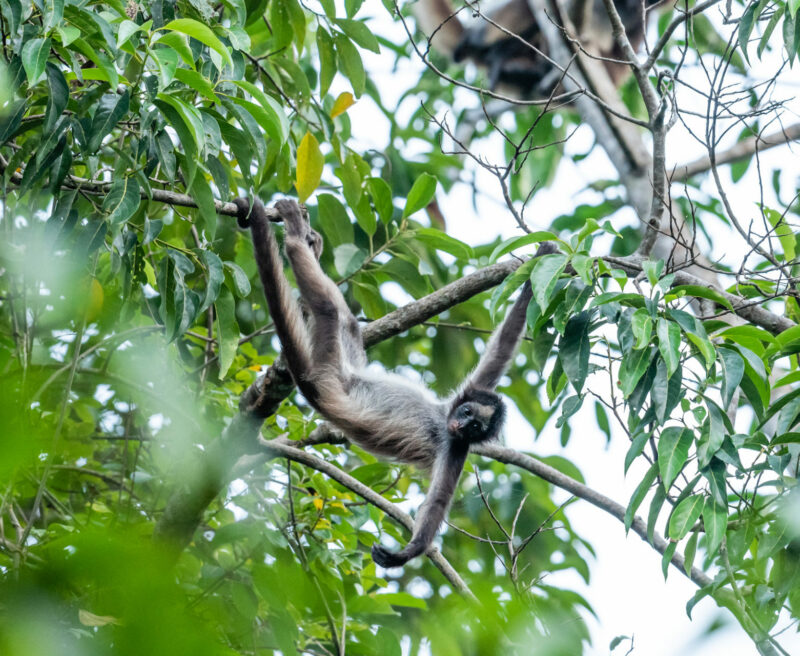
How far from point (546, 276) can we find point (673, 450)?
0.74 m

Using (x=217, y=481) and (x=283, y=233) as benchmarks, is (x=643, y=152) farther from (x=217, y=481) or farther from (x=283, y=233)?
(x=217, y=481)

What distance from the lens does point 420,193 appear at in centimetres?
446

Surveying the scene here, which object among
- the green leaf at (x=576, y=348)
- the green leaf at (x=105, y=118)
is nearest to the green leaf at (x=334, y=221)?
the green leaf at (x=576, y=348)

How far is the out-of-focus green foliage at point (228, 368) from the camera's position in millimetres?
821

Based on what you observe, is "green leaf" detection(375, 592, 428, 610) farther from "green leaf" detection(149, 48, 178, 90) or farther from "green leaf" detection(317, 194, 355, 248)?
"green leaf" detection(149, 48, 178, 90)

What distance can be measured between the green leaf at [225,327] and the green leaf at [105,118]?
0.98 meters

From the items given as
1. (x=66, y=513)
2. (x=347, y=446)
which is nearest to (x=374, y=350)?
(x=347, y=446)

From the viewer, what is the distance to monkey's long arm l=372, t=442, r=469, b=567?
4.09 meters

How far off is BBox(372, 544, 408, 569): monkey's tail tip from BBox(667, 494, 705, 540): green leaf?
1530mm

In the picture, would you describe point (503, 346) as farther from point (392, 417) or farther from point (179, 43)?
point (179, 43)

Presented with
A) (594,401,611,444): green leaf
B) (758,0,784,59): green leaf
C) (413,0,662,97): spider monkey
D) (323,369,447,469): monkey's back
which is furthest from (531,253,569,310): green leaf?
(413,0,662,97): spider monkey

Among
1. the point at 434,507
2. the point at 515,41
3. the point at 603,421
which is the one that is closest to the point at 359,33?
the point at 434,507

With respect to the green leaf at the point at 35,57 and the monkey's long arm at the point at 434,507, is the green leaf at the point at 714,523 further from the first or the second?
the green leaf at the point at 35,57

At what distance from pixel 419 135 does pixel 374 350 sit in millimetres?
2256
